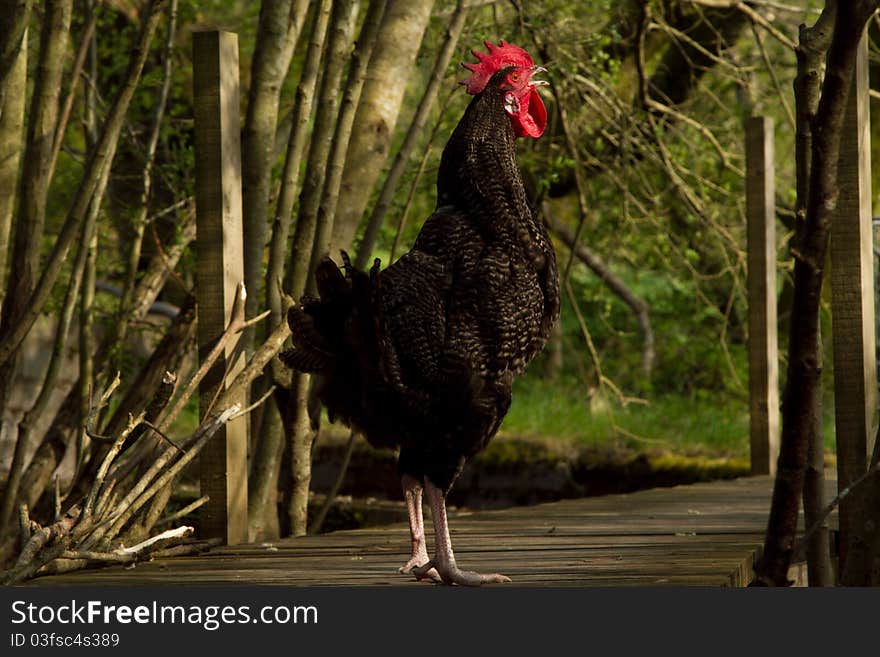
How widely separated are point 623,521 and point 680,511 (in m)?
0.54

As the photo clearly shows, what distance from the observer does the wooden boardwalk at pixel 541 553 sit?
4195 millimetres

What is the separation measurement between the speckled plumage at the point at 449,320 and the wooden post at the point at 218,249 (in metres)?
0.98

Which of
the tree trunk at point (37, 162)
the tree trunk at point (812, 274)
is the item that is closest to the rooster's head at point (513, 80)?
the tree trunk at point (812, 274)

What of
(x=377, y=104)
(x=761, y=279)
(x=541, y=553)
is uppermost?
(x=377, y=104)

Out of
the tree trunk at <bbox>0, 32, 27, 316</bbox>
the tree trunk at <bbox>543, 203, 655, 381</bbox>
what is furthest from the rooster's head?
the tree trunk at <bbox>543, 203, 655, 381</bbox>

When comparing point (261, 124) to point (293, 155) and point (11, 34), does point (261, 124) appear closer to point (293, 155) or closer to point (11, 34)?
point (293, 155)

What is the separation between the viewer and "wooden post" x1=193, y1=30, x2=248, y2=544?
16.7 feet

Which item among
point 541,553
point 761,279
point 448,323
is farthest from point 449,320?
point 761,279

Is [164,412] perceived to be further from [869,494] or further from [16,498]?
[869,494]

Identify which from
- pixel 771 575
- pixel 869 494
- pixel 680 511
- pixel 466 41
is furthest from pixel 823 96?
pixel 466 41

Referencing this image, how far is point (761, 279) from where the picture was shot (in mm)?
7809

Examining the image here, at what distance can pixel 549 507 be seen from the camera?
651 cm

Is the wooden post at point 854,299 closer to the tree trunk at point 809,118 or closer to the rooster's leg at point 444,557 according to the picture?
the tree trunk at point 809,118

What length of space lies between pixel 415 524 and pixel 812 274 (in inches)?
83.5
